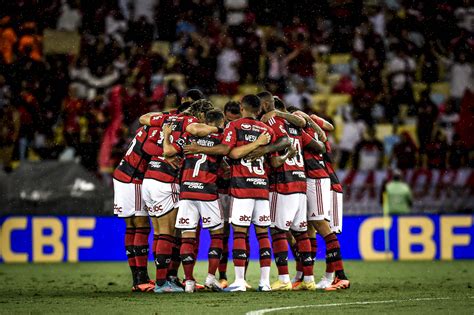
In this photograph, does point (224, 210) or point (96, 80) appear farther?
point (96, 80)

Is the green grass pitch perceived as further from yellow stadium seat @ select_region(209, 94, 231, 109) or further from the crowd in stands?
yellow stadium seat @ select_region(209, 94, 231, 109)

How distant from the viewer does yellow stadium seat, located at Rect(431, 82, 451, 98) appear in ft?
70.5

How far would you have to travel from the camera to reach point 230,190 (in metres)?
10.9

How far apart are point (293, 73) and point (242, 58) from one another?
114 cm

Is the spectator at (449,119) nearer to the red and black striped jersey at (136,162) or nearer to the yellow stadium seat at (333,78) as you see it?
the yellow stadium seat at (333,78)

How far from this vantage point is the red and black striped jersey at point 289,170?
1112 centimetres

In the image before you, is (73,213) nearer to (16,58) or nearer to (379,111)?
(16,58)

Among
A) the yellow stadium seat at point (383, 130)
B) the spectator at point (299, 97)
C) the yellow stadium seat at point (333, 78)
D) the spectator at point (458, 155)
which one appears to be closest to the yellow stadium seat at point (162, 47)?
the spectator at point (299, 97)

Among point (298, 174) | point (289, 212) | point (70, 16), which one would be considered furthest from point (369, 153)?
point (289, 212)

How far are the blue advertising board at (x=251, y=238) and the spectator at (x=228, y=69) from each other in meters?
4.04

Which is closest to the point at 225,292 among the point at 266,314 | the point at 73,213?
the point at 266,314

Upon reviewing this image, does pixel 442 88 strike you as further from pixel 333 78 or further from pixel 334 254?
pixel 334 254

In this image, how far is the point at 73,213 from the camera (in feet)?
57.8

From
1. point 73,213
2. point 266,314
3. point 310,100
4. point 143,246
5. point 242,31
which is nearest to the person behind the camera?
point 266,314
